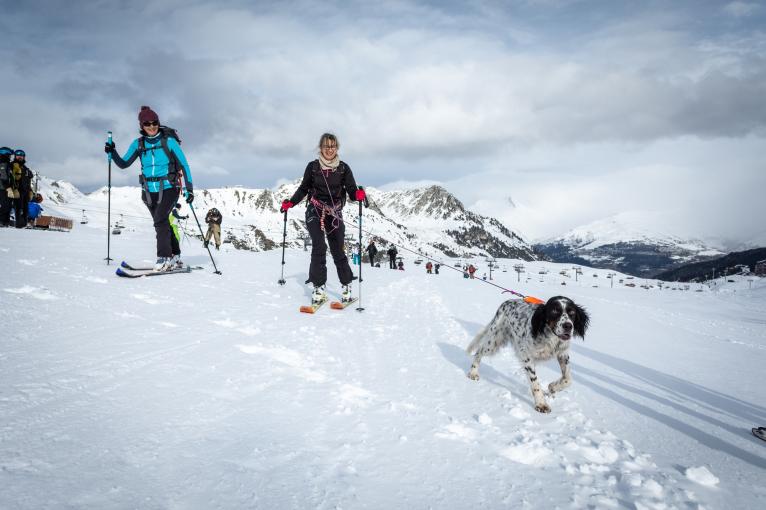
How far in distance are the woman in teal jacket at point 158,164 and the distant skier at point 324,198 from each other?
2.74m

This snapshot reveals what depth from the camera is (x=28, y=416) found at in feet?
8.57

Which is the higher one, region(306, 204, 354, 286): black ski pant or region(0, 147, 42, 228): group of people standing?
region(0, 147, 42, 228): group of people standing

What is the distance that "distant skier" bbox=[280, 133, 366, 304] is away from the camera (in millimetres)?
7414

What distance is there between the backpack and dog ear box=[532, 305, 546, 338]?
7.82 metres

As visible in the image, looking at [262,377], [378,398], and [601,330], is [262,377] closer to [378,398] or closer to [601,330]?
[378,398]

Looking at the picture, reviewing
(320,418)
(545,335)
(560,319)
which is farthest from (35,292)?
(560,319)

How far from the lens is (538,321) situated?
182 inches

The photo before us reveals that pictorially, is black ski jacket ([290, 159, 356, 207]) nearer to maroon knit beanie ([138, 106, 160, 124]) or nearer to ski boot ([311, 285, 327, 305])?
ski boot ([311, 285, 327, 305])

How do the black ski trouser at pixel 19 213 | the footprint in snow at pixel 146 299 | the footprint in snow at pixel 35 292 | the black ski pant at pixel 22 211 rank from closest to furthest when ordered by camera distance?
the footprint in snow at pixel 35 292 < the footprint in snow at pixel 146 299 < the black ski trouser at pixel 19 213 < the black ski pant at pixel 22 211

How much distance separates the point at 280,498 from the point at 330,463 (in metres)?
0.48

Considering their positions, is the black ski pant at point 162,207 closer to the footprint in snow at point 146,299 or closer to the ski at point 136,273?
the ski at point 136,273

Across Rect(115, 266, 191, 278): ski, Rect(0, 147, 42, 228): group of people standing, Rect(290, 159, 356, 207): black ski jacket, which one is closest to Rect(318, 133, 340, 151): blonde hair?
Rect(290, 159, 356, 207): black ski jacket

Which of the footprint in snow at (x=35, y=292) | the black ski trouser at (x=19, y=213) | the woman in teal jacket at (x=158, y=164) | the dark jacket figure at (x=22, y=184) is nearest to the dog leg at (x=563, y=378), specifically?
the footprint in snow at (x=35, y=292)

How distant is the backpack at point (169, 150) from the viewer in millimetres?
8102
